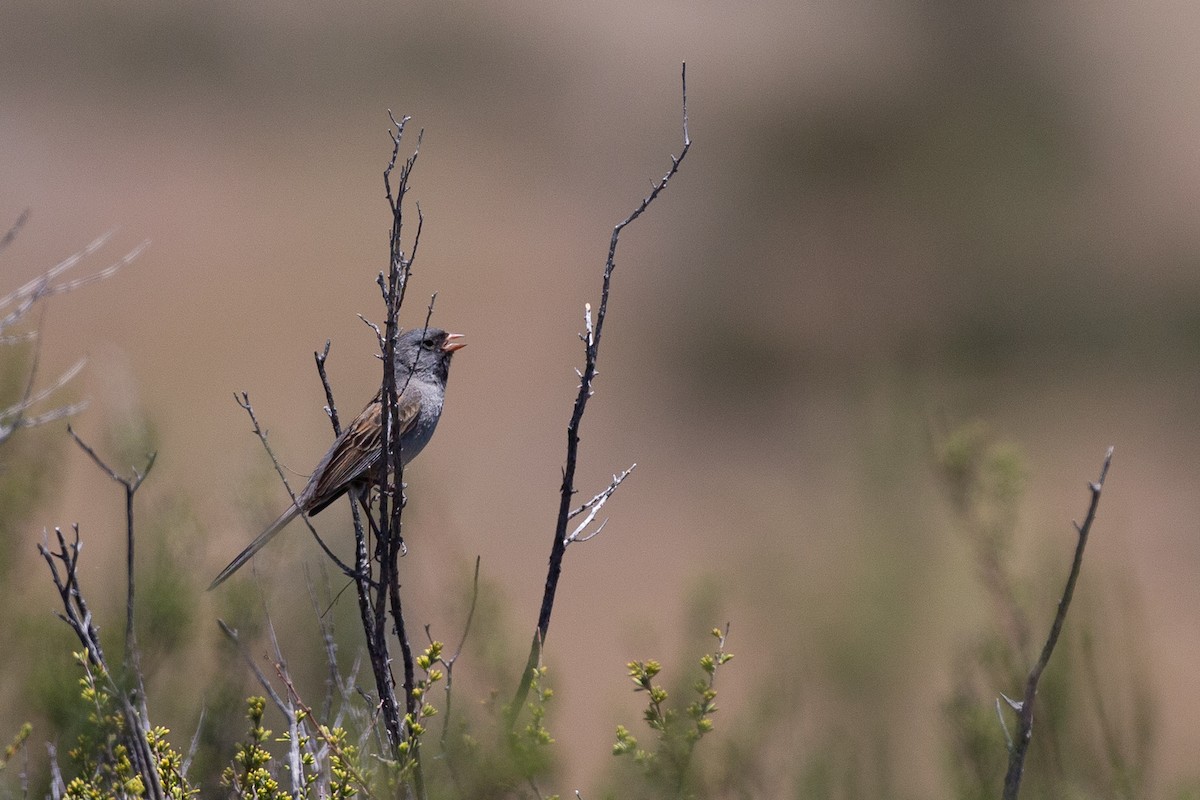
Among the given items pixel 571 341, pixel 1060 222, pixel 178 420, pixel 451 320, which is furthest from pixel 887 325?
pixel 178 420

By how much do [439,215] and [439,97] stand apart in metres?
2.81

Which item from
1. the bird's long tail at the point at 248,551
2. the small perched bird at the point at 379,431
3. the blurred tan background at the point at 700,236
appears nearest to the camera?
the bird's long tail at the point at 248,551

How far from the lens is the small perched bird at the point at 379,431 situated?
559cm

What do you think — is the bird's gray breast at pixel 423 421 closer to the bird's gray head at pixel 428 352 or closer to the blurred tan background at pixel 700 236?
the bird's gray head at pixel 428 352

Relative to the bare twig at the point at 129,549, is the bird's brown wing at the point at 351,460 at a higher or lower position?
higher

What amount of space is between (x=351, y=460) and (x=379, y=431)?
20 cm

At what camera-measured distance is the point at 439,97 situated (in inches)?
944

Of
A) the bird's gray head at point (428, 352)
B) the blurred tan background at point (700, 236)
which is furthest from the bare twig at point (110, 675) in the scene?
the blurred tan background at point (700, 236)

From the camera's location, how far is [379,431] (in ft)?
18.6

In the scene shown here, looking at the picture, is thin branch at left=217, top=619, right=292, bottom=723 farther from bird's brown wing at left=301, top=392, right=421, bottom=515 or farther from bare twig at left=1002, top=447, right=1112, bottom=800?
bird's brown wing at left=301, top=392, right=421, bottom=515

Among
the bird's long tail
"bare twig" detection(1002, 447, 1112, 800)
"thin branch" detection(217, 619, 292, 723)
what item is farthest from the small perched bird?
"bare twig" detection(1002, 447, 1112, 800)

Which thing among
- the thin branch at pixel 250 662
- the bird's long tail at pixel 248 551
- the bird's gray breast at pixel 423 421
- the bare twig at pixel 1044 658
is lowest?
the bare twig at pixel 1044 658

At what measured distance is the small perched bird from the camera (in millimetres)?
5586

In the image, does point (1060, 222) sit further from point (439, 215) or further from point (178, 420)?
point (178, 420)
